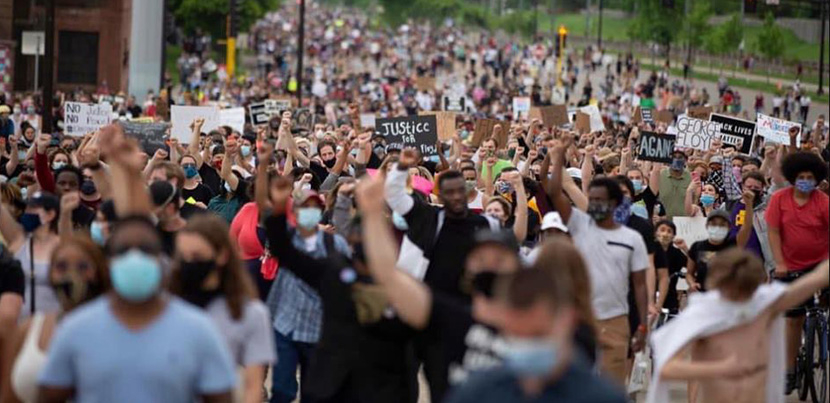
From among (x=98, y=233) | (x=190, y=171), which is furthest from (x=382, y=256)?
(x=190, y=171)

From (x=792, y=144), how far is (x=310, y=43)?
84.6 m

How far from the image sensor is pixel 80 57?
59.9 meters

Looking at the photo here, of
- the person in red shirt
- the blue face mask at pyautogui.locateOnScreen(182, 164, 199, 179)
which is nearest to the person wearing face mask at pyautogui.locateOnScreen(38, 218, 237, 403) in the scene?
the person in red shirt

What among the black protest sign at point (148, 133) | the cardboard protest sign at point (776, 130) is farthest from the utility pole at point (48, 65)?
the cardboard protest sign at point (776, 130)

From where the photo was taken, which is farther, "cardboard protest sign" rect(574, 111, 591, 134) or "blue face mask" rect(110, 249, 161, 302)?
"cardboard protest sign" rect(574, 111, 591, 134)

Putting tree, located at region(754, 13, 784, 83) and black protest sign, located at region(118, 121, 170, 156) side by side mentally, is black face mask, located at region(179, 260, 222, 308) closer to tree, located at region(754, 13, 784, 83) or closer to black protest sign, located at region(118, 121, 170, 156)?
black protest sign, located at region(118, 121, 170, 156)

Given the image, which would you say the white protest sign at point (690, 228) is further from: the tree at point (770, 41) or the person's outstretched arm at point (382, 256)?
the tree at point (770, 41)

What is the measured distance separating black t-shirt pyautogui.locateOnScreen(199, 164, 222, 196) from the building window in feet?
139

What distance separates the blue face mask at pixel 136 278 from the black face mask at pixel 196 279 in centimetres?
129

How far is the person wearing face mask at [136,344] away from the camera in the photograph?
258 inches

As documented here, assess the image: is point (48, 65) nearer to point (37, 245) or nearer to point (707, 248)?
point (707, 248)

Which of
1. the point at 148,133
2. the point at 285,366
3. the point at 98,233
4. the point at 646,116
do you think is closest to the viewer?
the point at 98,233

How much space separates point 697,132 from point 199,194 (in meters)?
9.55

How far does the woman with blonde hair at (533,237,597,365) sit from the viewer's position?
25.0 ft
